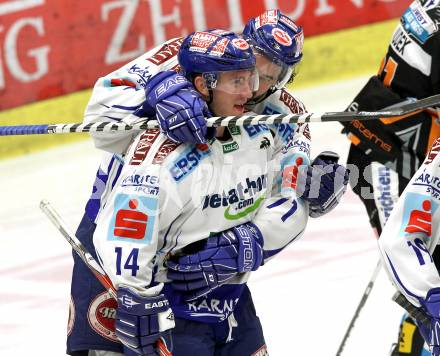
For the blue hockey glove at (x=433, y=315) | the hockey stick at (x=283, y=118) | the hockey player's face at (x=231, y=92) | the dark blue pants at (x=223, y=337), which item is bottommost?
the dark blue pants at (x=223, y=337)

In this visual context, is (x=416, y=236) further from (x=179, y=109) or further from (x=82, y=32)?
(x=82, y=32)

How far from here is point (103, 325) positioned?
3.69 m

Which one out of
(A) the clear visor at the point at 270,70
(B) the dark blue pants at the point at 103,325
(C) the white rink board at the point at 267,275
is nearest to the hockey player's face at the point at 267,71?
(A) the clear visor at the point at 270,70

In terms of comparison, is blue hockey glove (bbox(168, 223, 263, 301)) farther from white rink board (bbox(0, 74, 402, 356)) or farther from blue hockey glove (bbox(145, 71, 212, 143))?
white rink board (bbox(0, 74, 402, 356))

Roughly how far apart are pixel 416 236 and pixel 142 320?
0.72 metres

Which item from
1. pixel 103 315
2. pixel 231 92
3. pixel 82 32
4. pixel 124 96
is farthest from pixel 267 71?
pixel 82 32

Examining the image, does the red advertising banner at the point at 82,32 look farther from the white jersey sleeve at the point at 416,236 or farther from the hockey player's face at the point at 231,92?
the white jersey sleeve at the point at 416,236

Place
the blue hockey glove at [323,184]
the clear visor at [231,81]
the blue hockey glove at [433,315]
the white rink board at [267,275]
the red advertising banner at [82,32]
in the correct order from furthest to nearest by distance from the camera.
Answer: the red advertising banner at [82,32] → the white rink board at [267,275] → the blue hockey glove at [323,184] → the clear visor at [231,81] → the blue hockey glove at [433,315]

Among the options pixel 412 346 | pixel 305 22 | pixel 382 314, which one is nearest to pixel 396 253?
pixel 412 346

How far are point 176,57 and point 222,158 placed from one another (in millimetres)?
403

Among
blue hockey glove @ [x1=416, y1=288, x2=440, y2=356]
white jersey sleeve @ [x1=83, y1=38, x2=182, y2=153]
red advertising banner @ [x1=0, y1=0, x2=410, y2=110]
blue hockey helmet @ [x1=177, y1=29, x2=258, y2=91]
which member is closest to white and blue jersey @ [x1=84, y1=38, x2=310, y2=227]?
white jersey sleeve @ [x1=83, y1=38, x2=182, y2=153]

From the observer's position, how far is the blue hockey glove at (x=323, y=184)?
11.9 ft

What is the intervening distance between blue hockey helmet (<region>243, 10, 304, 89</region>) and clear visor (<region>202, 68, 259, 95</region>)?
0.91 ft

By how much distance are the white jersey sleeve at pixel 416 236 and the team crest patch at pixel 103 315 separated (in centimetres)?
88
